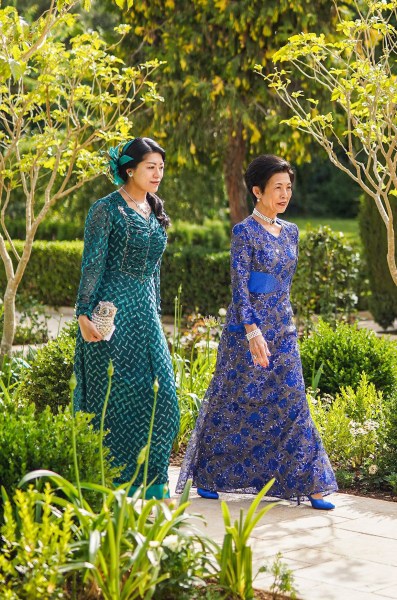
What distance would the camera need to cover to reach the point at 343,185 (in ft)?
114

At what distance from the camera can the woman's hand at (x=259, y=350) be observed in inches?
224

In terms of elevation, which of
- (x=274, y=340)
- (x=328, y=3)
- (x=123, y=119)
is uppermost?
(x=328, y=3)

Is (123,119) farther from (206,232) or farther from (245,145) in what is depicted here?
(206,232)

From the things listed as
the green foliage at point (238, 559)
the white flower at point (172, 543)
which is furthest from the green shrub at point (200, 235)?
the white flower at point (172, 543)

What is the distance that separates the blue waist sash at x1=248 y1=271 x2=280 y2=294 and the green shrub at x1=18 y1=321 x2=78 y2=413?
1.71 metres

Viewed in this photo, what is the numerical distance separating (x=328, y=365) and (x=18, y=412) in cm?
346

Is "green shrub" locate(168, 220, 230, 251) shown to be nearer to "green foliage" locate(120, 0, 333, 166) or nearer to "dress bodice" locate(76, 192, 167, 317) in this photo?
"green foliage" locate(120, 0, 333, 166)

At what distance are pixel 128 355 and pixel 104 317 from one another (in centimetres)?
22

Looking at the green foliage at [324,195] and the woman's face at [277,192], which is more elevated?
the green foliage at [324,195]

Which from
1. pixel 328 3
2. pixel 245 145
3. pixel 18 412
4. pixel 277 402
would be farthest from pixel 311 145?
pixel 18 412

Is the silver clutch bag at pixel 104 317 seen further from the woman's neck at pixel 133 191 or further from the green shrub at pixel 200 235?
the green shrub at pixel 200 235

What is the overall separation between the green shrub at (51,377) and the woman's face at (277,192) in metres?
1.89

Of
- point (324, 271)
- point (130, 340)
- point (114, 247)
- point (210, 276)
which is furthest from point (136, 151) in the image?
point (210, 276)

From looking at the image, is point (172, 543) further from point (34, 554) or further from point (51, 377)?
point (51, 377)
